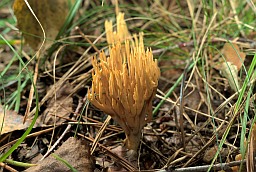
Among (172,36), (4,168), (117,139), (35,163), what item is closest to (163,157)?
(117,139)

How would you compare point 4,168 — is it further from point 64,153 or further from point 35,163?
point 64,153

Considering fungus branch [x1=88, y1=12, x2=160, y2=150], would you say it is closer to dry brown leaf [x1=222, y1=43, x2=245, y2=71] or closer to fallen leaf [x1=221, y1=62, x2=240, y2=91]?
fallen leaf [x1=221, y1=62, x2=240, y2=91]

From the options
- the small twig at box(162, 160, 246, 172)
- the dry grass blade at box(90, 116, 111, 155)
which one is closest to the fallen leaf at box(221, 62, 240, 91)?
the small twig at box(162, 160, 246, 172)

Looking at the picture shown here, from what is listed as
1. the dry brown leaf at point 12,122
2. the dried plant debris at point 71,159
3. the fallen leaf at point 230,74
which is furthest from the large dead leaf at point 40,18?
the fallen leaf at point 230,74

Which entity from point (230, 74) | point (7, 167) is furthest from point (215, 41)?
point (7, 167)

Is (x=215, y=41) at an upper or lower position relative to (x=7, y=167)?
upper

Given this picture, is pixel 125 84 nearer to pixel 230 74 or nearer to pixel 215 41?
pixel 230 74
